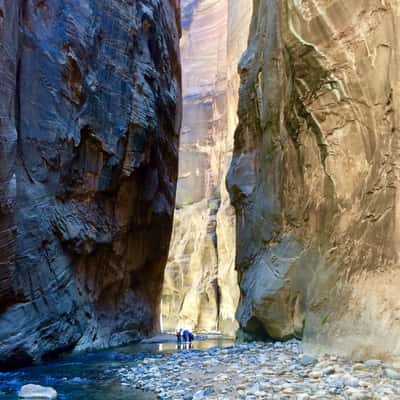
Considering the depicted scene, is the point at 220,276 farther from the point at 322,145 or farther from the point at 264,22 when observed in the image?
the point at 322,145

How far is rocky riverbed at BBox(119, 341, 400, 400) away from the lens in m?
5.50

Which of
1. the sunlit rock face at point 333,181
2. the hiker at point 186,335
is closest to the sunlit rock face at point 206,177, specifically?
→ the hiker at point 186,335

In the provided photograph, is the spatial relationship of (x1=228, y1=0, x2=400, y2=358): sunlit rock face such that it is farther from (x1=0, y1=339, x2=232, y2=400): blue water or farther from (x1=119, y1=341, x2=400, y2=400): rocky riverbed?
(x1=0, y1=339, x2=232, y2=400): blue water

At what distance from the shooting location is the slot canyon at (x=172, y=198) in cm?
771

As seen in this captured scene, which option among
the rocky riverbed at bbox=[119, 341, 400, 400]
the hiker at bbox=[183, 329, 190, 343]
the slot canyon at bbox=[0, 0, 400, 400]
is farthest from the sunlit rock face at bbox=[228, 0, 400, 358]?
the hiker at bbox=[183, 329, 190, 343]

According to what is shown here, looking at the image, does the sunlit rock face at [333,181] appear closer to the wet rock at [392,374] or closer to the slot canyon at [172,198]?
the slot canyon at [172,198]

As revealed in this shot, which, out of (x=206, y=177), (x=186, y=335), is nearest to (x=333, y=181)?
(x=186, y=335)

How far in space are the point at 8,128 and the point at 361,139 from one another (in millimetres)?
8424

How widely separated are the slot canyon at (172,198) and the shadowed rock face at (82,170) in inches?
2.8

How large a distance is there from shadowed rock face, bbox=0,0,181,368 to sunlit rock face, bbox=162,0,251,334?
53.2 feet

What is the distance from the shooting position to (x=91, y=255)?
18047mm

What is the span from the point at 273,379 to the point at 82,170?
1247 centimetres

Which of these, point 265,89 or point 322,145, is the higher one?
point 265,89

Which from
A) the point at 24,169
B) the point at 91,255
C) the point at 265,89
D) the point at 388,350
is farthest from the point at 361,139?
the point at 91,255
